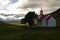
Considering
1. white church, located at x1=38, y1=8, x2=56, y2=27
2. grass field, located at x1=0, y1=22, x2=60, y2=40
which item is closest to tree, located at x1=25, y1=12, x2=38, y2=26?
white church, located at x1=38, y1=8, x2=56, y2=27

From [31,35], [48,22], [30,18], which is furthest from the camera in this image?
[30,18]

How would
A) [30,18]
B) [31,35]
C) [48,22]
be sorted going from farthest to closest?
[30,18] < [48,22] < [31,35]

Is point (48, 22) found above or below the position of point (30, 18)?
below

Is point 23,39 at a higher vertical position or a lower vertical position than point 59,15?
lower

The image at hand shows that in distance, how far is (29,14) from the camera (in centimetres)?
9225

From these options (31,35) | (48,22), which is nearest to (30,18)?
(48,22)

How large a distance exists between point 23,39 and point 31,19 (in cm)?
5531

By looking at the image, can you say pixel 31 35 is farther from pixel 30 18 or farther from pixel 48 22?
pixel 30 18

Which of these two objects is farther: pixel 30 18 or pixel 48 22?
pixel 30 18

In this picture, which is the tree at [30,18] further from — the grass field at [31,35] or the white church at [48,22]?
the grass field at [31,35]

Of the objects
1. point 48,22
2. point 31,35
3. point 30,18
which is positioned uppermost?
point 30,18

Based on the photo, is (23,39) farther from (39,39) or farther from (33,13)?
(33,13)

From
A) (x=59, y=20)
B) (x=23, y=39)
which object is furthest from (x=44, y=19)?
(x=23, y=39)

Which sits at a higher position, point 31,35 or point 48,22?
point 48,22
